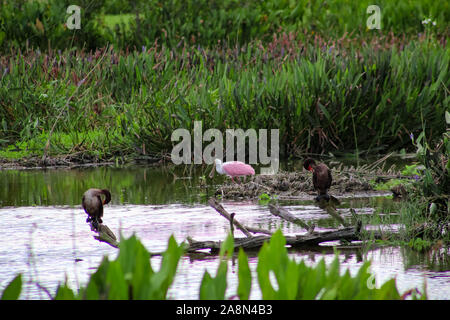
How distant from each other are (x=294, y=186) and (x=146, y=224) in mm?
2266

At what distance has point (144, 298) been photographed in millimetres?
3490

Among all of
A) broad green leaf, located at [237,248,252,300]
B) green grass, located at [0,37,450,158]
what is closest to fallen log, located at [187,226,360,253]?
broad green leaf, located at [237,248,252,300]

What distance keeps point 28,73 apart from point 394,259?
32.8 ft

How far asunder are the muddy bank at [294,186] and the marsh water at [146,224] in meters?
0.28

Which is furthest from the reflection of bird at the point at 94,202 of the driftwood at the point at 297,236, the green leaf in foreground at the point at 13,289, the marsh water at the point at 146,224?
the green leaf in foreground at the point at 13,289

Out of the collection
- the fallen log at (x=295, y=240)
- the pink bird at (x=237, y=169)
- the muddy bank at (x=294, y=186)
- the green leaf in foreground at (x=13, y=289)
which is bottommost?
the muddy bank at (x=294, y=186)

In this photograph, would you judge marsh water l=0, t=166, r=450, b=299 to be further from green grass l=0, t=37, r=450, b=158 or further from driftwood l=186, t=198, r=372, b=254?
green grass l=0, t=37, r=450, b=158

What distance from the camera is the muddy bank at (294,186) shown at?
9.97m

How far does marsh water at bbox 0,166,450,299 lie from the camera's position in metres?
6.34

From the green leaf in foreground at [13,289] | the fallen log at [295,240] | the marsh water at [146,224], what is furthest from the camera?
the fallen log at [295,240]

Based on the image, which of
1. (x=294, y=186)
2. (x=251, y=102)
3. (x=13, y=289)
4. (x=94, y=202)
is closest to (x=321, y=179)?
(x=294, y=186)

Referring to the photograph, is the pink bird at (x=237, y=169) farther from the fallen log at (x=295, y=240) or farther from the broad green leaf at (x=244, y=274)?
the broad green leaf at (x=244, y=274)
